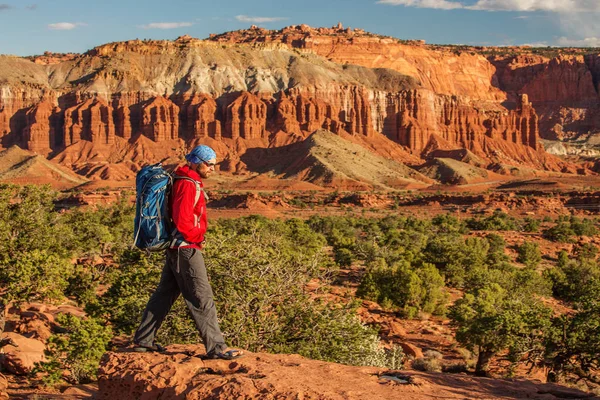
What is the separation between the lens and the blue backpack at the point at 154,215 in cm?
757

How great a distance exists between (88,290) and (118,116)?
3950 inches

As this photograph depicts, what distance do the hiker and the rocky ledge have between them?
0.74ft

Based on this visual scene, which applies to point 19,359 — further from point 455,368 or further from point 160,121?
point 160,121

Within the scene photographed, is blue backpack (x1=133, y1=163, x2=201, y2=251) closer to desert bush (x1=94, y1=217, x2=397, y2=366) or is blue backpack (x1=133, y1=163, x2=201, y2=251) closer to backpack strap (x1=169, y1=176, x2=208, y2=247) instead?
backpack strap (x1=169, y1=176, x2=208, y2=247)

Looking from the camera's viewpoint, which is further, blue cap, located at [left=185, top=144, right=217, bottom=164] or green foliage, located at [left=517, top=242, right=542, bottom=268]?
green foliage, located at [left=517, top=242, right=542, bottom=268]

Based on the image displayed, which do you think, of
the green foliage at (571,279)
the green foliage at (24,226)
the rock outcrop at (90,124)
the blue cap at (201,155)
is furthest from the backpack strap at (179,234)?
the rock outcrop at (90,124)

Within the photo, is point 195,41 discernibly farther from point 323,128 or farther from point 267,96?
point 323,128

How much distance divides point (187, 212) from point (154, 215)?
331 millimetres

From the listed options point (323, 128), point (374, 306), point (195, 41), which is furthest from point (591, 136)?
point (374, 306)

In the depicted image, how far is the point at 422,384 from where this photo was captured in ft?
23.6

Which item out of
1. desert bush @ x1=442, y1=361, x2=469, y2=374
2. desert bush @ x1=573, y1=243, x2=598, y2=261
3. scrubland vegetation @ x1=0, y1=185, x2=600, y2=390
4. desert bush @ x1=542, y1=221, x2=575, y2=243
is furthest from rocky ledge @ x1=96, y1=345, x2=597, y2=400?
desert bush @ x1=542, y1=221, x2=575, y2=243

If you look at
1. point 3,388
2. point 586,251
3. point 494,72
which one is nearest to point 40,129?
point 586,251

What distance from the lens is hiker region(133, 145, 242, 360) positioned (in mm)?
7539

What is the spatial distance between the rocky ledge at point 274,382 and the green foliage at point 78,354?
2.36 metres
